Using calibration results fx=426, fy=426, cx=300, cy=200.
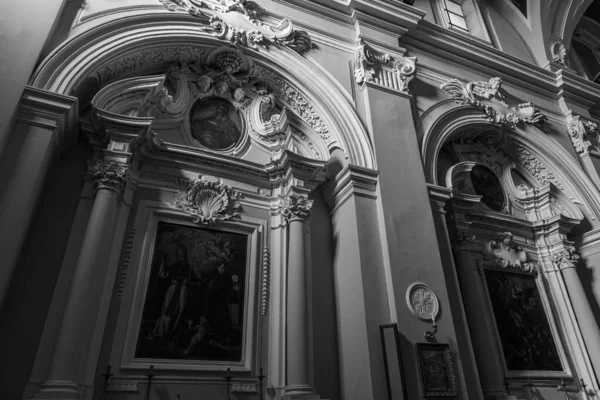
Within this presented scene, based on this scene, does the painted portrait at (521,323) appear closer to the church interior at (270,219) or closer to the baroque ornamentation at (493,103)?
the church interior at (270,219)

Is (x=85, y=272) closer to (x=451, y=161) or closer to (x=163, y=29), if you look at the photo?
(x=163, y=29)

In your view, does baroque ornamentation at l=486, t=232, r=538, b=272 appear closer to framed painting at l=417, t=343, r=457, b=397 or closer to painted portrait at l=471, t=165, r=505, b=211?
painted portrait at l=471, t=165, r=505, b=211

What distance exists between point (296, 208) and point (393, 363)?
221 cm

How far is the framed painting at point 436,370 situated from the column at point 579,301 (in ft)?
11.8

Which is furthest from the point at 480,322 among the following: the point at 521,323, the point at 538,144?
the point at 538,144

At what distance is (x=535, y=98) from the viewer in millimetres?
9250

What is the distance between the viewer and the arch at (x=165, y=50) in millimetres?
4902

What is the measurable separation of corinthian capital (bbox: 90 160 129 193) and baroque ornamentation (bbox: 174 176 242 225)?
740 mm

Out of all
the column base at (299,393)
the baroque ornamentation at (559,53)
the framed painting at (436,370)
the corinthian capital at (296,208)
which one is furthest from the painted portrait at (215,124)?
the baroque ornamentation at (559,53)

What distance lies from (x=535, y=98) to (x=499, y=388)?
631cm

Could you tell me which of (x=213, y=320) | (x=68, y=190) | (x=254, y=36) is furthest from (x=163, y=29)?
(x=213, y=320)

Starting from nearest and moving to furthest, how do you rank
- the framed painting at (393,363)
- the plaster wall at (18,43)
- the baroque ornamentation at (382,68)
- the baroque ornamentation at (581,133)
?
the plaster wall at (18,43) < the framed painting at (393,363) < the baroque ornamentation at (382,68) < the baroque ornamentation at (581,133)

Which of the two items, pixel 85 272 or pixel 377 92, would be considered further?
pixel 377 92

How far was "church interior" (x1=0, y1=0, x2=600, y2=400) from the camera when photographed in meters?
4.38
